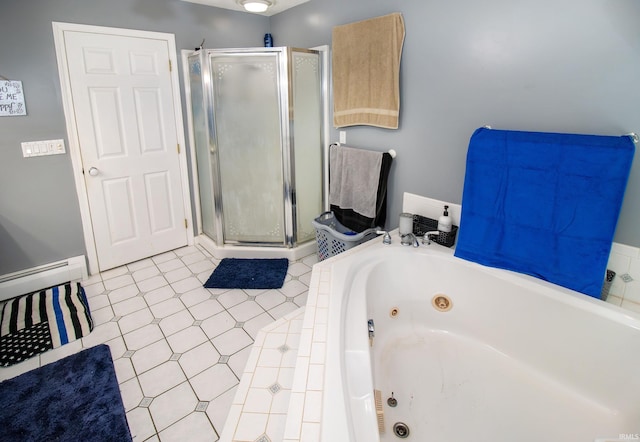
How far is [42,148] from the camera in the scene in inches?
102

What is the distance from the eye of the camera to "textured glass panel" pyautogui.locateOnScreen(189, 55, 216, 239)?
3.07m

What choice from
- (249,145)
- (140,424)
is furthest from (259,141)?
(140,424)

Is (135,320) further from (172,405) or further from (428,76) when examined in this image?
(428,76)

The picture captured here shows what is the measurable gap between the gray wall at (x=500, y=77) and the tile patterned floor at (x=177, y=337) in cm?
130

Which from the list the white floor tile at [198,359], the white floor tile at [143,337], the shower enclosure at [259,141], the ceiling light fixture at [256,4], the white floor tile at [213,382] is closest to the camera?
the white floor tile at [213,382]

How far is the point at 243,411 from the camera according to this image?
60.1 inches

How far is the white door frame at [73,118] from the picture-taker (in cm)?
258

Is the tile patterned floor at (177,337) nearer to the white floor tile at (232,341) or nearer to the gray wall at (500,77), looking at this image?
the white floor tile at (232,341)

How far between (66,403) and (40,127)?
1958 mm

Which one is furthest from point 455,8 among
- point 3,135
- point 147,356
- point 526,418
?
point 3,135

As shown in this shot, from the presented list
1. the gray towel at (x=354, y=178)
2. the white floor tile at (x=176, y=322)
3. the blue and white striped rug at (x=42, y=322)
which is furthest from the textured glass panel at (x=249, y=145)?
the blue and white striped rug at (x=42, y=322)

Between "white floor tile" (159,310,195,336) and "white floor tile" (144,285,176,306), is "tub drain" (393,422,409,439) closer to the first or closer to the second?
"white floor tile" (159,310,195,336)

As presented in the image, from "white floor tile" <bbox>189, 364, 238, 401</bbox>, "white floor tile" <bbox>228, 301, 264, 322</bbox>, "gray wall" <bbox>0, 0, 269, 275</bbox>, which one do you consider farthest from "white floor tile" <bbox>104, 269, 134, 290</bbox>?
"white floor tile" <bbox>189, 364, 238, 401</bbox>

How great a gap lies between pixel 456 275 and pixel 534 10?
4.57 feet
